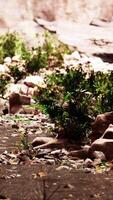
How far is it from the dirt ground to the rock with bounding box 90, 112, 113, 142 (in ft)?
5.27

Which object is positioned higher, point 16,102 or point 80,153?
point 80,153

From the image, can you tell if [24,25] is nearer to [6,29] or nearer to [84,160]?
[6,29]

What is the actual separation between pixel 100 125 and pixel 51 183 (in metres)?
2.65

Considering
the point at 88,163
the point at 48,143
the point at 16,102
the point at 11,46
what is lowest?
the point at 16,102

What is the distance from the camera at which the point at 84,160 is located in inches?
267

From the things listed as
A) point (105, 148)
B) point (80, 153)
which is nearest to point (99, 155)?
point (105, 148)

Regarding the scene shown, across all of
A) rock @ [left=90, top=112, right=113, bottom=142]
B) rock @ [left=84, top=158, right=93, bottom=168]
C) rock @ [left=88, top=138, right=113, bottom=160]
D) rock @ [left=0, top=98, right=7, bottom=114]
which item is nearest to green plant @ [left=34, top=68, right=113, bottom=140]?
rock @ [left=90, top=112, right=113, bottom=142]

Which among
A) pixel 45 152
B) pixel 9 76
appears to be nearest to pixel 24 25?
pixel 9 76

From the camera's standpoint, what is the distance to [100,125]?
26.3 ft

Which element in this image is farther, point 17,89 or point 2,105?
point 17,89

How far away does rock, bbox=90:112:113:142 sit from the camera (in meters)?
7.97

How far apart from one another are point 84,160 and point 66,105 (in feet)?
6.90

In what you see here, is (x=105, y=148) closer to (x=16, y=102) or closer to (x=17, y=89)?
(x=16, y=102)

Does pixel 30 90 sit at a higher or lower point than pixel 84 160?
lower
